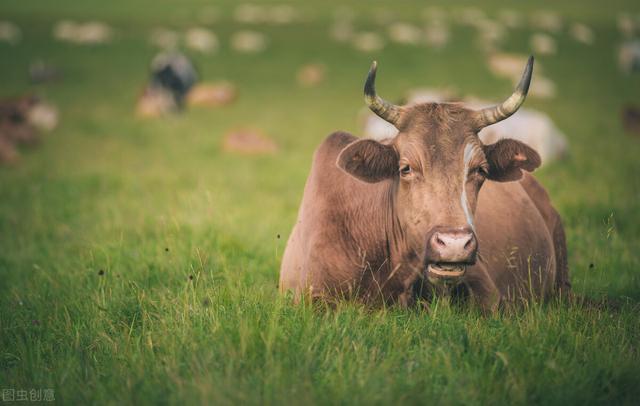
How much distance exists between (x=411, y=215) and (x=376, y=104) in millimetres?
832

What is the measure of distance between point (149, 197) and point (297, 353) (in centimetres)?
722

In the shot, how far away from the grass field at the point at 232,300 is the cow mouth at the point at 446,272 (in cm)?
31

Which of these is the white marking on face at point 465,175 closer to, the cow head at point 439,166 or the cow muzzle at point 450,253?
the cow head at point 439,166

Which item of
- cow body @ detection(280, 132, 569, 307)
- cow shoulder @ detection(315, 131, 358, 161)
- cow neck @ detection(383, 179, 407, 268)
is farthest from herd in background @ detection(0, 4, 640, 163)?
cow neck @ detection(383, 179, 407, 268)

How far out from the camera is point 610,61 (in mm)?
32062

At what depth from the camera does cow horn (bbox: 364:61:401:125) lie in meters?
4.20

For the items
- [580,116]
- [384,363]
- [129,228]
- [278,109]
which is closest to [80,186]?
[129,228]

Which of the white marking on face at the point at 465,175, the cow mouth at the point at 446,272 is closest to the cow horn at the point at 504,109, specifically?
the white marking on face at the point at 465,175

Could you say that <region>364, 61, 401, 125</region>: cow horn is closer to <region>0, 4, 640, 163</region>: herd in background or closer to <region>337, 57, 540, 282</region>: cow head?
<region>337, 57, 540, 282</region>: cow head

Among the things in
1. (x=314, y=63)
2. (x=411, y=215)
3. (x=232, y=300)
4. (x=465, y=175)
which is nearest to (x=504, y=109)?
(x=465, y=175)

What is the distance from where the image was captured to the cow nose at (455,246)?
3754 millimetres

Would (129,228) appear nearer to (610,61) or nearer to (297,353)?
(297,353)

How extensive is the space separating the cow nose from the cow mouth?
8 cm

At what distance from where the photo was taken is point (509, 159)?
468 cm
